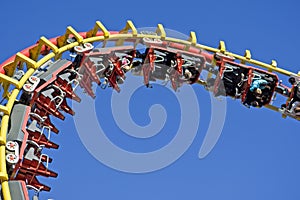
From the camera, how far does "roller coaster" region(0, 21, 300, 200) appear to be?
8992 millimetres

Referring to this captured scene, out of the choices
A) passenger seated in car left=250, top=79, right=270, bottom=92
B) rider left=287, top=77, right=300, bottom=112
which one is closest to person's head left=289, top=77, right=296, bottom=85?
rider left=287, top=77, right=300, bottom=112

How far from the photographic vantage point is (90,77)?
1071 cm

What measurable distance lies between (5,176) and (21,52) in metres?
2.41

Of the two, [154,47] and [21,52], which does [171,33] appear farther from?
[21,52]

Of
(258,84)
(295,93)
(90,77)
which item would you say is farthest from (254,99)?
(90,77)

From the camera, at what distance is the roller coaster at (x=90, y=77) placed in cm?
899

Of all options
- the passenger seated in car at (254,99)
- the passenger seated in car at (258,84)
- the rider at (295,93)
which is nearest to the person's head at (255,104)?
the passenger seated in car at (254,99)

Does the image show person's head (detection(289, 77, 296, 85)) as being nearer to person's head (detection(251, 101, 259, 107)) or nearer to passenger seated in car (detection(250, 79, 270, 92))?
passenger seated in car (detection(250, 79, 270, 92))

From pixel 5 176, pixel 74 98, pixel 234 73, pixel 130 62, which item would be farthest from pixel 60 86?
pixel 234 73

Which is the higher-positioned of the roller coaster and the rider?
the rider

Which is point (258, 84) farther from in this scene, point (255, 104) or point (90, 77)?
point (90, 77)

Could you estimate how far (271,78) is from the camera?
1205cm

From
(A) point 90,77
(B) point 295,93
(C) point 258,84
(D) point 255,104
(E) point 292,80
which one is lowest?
(A) point 90,77

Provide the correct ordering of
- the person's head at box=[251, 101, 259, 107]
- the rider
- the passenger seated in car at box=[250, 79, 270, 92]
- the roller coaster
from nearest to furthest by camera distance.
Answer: the roller coaster < the passenger seated in car at box=[250, 79, 270, 92] < the person's head at box=[251, 101, 259, 107] < the rider
